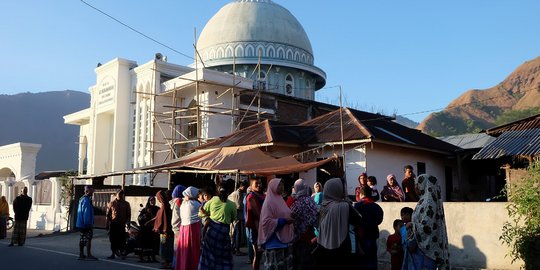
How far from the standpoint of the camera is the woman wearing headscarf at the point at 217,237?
7.44 meters

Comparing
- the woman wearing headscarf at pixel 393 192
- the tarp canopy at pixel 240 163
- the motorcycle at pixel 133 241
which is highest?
the tarp canopy at pixel 240 163

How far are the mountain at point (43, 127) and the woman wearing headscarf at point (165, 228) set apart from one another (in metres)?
79.7

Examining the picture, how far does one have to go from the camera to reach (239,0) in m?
33.5

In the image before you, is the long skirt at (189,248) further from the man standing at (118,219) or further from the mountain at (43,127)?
the mountain at (43,127)

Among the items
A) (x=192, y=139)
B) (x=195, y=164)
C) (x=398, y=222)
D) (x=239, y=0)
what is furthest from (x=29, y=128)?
(x=398, y=222)

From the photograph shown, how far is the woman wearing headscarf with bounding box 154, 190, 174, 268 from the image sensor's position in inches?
380

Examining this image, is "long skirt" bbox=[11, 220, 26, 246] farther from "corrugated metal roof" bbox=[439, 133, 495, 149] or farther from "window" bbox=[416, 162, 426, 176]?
→ "corrugated metal roof" bbox=[439, 133, 495, 149]

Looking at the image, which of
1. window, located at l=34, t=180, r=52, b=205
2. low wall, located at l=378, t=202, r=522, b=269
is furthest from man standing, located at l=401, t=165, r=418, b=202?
window, located at l=34, t=180, r=52, b=205

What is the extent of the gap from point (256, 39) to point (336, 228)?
2537cm

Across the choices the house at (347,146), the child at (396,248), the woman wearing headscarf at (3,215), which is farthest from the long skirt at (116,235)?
the woman wearing headscarf at (3,215)

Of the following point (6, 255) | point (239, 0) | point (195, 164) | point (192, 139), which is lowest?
point (6, 255)

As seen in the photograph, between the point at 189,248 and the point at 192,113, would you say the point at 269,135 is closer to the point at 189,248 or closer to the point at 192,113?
the point at 192,113

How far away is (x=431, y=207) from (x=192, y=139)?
18.0 meters

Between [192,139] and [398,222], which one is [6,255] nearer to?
[398,222]
